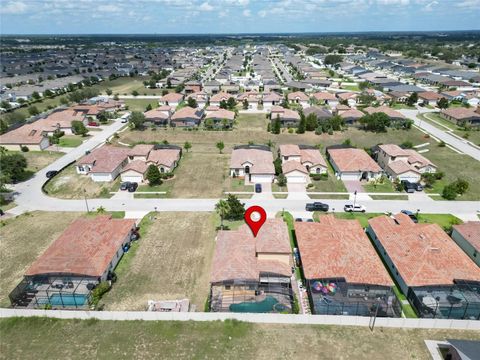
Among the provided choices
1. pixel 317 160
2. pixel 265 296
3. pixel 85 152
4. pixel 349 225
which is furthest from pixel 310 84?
pixel 265 296

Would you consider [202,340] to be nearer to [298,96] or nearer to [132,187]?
[132,187]

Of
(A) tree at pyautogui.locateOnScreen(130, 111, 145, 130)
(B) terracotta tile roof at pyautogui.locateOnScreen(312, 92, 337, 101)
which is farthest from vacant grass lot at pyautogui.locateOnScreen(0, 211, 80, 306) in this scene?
(B) terracotta tile roof at pyautogui.locateOnScreen(312, 92, 337, 101)

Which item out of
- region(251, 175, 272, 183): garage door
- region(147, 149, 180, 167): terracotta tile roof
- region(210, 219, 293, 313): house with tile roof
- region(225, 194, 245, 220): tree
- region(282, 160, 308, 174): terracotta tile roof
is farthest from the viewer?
region(147, 149, 180, 167): terracotta tile roof

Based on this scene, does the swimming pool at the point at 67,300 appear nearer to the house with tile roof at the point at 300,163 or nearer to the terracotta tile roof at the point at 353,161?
the house with tile roof at the point at 300,163

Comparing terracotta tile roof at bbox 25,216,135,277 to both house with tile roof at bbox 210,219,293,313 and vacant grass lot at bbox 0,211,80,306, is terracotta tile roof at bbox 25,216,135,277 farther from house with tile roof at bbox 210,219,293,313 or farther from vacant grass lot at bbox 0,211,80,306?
house with tile roof at bbox 210,219,293,313

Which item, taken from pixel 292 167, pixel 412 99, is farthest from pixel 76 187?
pixel 412 99
